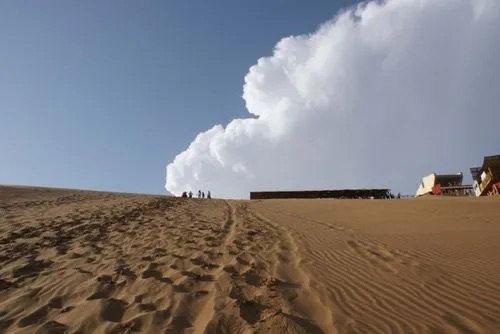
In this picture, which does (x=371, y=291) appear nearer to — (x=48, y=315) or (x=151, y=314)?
(x=151, y=314)

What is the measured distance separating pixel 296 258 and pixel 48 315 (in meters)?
4.99

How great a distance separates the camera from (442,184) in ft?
150

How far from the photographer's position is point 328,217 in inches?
710

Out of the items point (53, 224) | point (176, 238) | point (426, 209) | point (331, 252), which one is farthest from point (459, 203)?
point (53, 224)

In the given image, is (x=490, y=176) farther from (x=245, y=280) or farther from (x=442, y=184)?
(x=245, y=280)

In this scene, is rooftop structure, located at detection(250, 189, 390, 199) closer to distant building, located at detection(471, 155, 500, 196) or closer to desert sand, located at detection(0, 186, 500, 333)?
distant building, located at detection(471, 155, 500, 196)

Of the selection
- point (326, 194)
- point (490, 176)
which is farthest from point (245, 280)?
point (326, 194)

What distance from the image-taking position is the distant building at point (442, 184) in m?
42.7

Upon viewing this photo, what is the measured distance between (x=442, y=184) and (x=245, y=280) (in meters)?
44.0

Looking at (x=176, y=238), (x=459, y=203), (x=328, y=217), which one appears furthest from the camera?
(x=459, y=203)

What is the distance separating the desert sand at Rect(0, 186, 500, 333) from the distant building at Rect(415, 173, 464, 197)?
3164 cm

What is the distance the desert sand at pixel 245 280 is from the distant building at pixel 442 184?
31639 millimetres

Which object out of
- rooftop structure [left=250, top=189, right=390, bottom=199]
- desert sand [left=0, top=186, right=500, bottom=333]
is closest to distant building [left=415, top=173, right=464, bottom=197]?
rooftop structure [left=250, top=189, right=390, bottom=199]

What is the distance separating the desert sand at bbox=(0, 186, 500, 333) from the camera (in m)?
5.32
